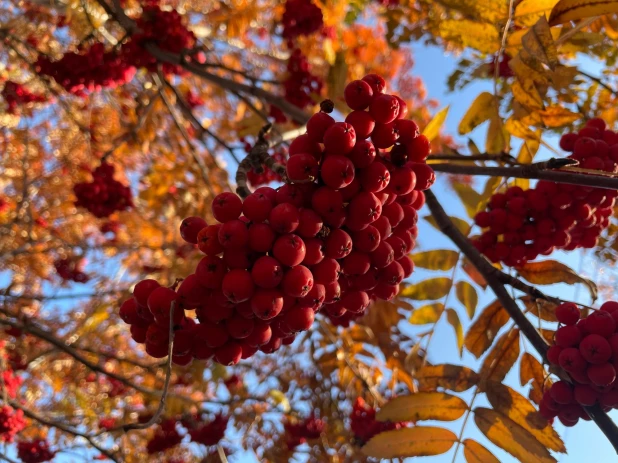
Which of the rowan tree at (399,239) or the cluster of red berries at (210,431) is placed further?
the cluster of red berries at (210,431)

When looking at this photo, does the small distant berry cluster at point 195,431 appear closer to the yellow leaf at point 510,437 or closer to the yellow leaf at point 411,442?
the yellow leaf at point 411,442

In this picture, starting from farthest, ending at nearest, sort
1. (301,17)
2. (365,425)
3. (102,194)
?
(301,17) → (102,194) → (365,425)

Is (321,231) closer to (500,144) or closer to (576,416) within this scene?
(576,416)

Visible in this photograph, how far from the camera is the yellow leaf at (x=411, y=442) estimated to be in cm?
183

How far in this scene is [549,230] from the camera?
2.12 metres

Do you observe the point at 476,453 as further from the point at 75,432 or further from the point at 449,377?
the point at 75,432

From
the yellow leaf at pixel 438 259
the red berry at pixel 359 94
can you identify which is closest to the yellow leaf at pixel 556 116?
the yellow leaf at pixel 438 259

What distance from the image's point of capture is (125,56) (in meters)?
3.37

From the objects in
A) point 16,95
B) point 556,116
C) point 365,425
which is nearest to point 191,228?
point 556,116

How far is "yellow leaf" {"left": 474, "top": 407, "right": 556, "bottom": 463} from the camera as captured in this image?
1711 mm

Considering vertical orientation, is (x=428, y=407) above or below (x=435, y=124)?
below

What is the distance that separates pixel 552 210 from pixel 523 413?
0.92 metres

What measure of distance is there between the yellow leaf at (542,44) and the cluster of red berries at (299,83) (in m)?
2.62

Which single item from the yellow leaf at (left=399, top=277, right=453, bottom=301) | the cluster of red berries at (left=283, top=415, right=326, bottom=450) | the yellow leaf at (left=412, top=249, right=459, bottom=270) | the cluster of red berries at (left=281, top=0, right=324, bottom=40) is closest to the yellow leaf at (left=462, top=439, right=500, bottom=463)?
the yellow leaf at (left=399, top=277, right=453, bottom=301)
